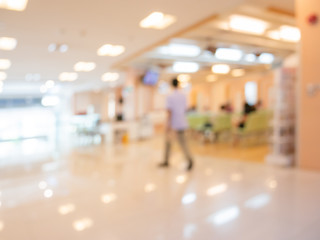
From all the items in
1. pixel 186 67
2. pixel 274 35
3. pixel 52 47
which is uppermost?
pixel 274 35

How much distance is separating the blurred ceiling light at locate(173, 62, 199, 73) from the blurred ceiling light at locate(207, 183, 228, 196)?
7.29 m

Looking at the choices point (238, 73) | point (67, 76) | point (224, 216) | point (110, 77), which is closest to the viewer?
point (224, 216)

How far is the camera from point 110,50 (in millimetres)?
6555

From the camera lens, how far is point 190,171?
13.9ft

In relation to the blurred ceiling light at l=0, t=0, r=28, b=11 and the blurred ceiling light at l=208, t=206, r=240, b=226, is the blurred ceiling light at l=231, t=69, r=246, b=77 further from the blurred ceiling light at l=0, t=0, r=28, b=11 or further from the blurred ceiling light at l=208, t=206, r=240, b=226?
the blurred ceiling light at l=208, t=206, r=240, b=226

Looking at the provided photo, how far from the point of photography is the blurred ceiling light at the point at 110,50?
6152 millimetres

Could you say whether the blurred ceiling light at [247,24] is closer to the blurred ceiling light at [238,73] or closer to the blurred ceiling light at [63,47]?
the blurred ceiling light at [63,47]

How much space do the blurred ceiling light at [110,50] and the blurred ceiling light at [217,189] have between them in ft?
13.9

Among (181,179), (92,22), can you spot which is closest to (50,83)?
(92,22)

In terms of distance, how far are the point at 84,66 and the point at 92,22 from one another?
15.3ft

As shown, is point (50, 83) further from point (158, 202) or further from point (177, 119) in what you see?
point (158, 202)

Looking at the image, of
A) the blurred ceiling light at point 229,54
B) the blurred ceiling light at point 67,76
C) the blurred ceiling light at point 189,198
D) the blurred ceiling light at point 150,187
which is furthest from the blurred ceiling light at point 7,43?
the blurred ceiling light at point 229,54

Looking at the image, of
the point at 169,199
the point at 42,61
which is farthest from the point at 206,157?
the point at 42,61

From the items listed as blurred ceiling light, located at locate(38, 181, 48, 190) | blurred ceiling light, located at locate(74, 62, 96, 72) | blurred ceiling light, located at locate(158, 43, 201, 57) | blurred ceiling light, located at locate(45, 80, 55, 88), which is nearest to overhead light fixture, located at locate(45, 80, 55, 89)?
blurred ceiling light, located at locate(45, 80, 55, 88)
